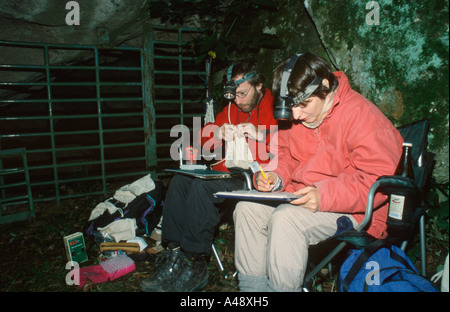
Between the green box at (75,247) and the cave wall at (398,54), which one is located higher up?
the cave wall at (398,54)

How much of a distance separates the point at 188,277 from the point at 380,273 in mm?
1546

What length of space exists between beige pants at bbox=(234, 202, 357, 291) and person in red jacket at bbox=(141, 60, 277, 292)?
0.51 metres

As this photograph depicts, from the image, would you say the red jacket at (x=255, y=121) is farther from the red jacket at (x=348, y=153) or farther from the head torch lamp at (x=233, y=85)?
the red jacket at (x=348, y=153)

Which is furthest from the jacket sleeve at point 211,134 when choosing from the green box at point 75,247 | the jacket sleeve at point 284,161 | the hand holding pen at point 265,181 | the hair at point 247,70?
the green box at point 75,247

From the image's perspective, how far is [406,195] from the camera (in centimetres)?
183

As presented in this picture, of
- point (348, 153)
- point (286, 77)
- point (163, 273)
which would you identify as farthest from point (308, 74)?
point (163, 273)

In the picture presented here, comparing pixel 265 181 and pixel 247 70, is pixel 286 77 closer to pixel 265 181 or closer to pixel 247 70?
pixel 265 181

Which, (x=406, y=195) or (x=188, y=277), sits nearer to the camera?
(x=406, y=195)

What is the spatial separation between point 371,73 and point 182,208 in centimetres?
232

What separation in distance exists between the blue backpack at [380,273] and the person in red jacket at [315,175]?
178mm

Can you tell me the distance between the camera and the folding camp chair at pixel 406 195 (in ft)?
5.84

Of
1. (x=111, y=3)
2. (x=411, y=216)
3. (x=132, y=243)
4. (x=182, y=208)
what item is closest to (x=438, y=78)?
(x=411, y=216)

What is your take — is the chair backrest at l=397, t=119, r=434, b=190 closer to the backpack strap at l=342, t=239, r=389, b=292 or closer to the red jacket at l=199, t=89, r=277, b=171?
the backpack strap at l=342, t=239, r=389, b=292

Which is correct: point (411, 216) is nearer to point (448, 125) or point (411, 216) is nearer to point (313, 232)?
point (313, 232)
